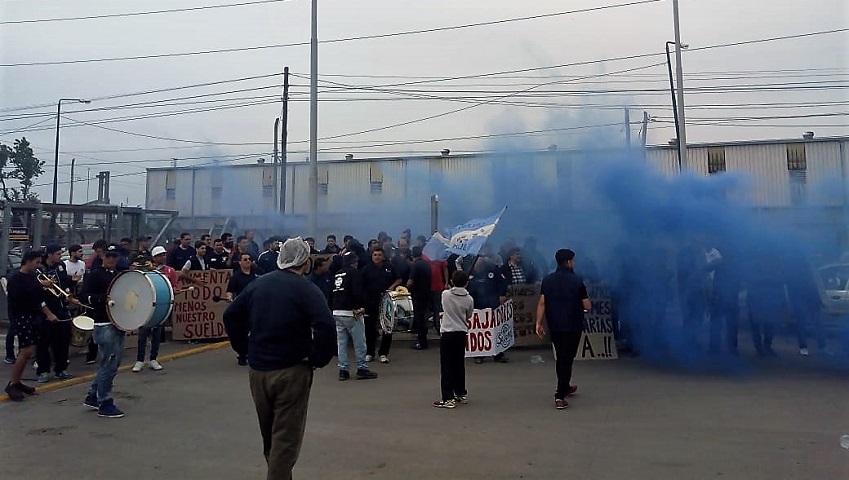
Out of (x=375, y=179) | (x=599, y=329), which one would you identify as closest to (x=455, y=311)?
(x=599, y=329)

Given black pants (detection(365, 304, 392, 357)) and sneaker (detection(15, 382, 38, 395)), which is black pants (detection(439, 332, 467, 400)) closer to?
black pants (detection(365, 304, 392, 357))

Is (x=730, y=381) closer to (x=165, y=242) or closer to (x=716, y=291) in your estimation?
(x=716, y=291)

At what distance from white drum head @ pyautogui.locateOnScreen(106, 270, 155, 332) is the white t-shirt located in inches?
133

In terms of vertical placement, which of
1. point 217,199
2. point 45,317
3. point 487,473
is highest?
point 217,199

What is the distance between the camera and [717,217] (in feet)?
30.2

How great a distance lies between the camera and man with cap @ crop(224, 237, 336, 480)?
4426 millimetres

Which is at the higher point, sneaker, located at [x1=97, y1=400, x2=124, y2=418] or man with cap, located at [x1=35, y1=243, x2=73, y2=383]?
man with cap, located at [x1=35, y1=243, x2=73, y2=383]

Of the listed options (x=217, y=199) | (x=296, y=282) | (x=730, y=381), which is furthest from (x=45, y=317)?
(x=217, y=199)

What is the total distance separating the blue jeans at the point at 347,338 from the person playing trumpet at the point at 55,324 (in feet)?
11.6

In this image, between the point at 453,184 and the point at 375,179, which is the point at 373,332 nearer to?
the point at 453,184

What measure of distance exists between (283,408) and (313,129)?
12.5 metres

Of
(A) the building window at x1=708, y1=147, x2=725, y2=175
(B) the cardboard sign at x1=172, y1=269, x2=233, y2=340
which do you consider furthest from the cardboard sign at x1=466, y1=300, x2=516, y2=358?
(A) the building window at x1=708, y1=147, x2=725, y2=175

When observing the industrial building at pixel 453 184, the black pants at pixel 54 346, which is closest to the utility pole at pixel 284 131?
the industrial building at pixel 453 184

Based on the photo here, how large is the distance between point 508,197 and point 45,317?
23.1ft
